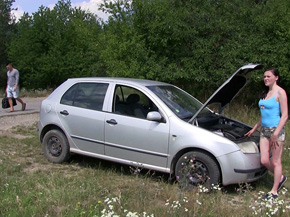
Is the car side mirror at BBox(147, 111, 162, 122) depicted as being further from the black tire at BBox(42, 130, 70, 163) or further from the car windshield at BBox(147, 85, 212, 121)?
the black tire at BBox(42, 130, 70, 163)

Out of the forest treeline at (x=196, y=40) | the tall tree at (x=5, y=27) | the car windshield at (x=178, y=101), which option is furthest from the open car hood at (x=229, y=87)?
the tall tree at (x=5, y=27)

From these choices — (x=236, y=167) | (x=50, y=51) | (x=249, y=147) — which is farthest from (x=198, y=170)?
(x=50, y=51)

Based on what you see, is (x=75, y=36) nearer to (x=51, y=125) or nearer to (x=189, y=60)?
(x=189, y=60)

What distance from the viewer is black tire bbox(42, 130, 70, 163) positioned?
603 centimetres

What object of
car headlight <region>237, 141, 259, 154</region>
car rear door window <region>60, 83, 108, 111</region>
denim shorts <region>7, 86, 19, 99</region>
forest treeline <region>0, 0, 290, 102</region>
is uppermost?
forest treeline <region>0, 0, 290, 102</region>

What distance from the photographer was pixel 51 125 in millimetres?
6227

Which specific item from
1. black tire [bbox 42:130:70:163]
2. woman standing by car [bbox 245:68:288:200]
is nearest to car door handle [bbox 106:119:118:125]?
black tire [bbox 42:130:70:163]

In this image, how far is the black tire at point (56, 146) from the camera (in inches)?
237

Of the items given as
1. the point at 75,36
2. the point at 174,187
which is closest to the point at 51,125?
the point at 174,187

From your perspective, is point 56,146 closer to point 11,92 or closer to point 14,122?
point 14,122

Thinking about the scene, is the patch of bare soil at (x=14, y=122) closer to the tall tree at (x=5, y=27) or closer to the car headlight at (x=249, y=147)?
the car headlight at (x=249, y=147)

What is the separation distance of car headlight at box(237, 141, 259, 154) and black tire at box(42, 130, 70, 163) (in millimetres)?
3006

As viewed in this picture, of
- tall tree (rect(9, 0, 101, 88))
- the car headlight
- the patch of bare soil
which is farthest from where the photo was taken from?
tall tree (rect(9, 0, 101, 88))

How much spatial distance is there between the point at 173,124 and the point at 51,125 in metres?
2.49
